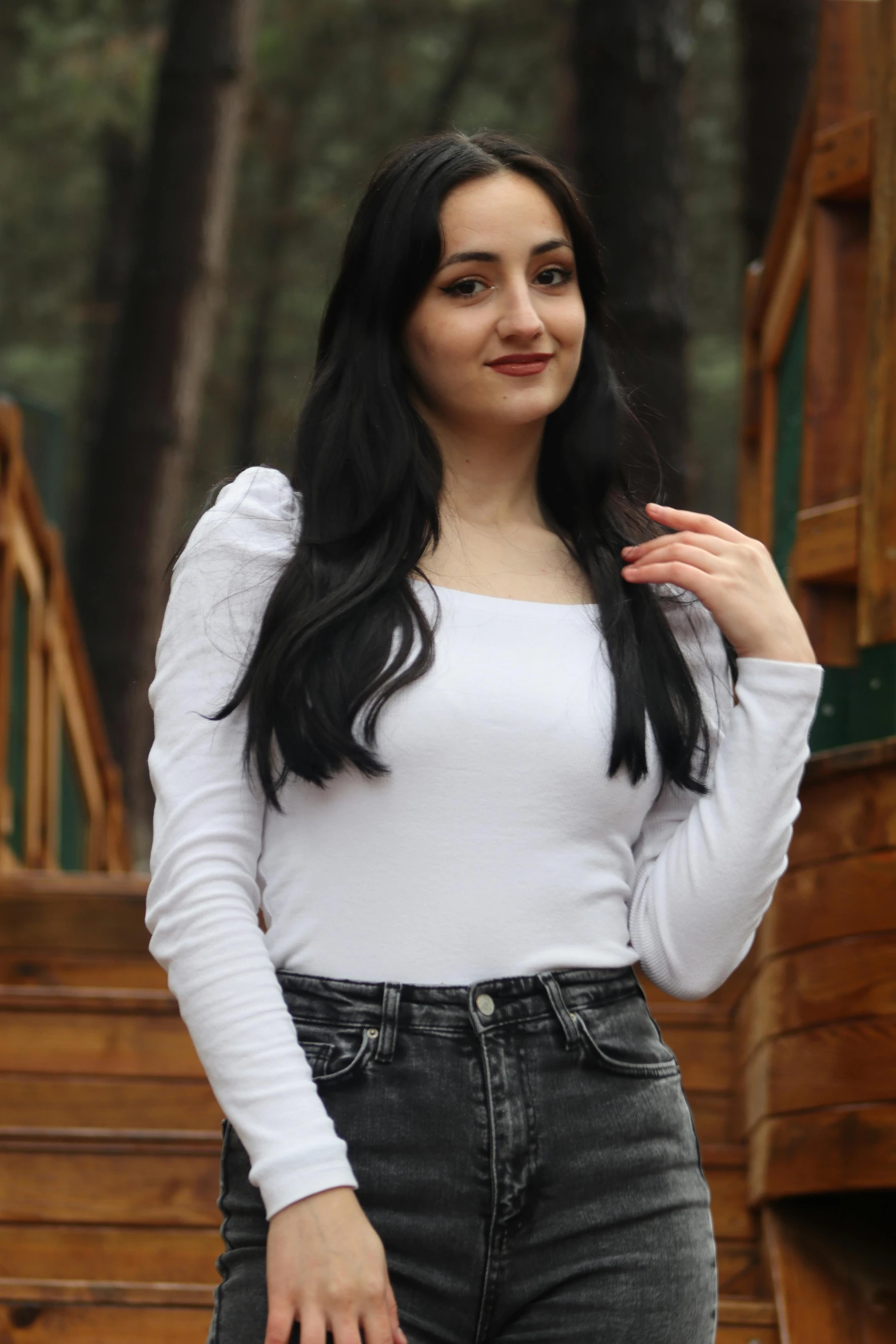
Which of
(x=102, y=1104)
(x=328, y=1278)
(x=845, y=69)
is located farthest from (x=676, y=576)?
(x=102, y=1104)

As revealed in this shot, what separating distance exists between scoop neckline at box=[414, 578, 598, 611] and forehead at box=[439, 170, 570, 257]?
1.19 feet

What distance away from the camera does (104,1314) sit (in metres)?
2.88

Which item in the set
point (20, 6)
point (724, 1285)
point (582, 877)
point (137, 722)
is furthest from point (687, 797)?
point (20, 6)

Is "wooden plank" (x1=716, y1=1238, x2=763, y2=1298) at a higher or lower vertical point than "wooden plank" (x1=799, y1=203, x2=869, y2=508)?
lower

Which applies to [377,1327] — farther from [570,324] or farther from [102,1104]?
[102,1104]

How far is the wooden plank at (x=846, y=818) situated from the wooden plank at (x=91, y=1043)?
5.14 feet

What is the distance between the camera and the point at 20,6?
13.8 meters

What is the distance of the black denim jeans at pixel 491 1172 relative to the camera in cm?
168

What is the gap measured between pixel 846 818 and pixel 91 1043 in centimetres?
189

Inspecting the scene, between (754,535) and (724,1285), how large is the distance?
232cm

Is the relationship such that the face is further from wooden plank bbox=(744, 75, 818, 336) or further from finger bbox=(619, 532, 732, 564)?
wooden plank bbox=(744, 75, 818, 336)

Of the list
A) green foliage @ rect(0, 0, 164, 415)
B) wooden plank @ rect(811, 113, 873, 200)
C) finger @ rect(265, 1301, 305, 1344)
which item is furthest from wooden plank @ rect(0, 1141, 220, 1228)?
green foliage @ rect(0, 0, 164, 415)

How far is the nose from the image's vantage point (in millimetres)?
1923

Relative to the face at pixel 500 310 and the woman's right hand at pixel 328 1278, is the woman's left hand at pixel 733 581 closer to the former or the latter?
the face at pixel 500 310
